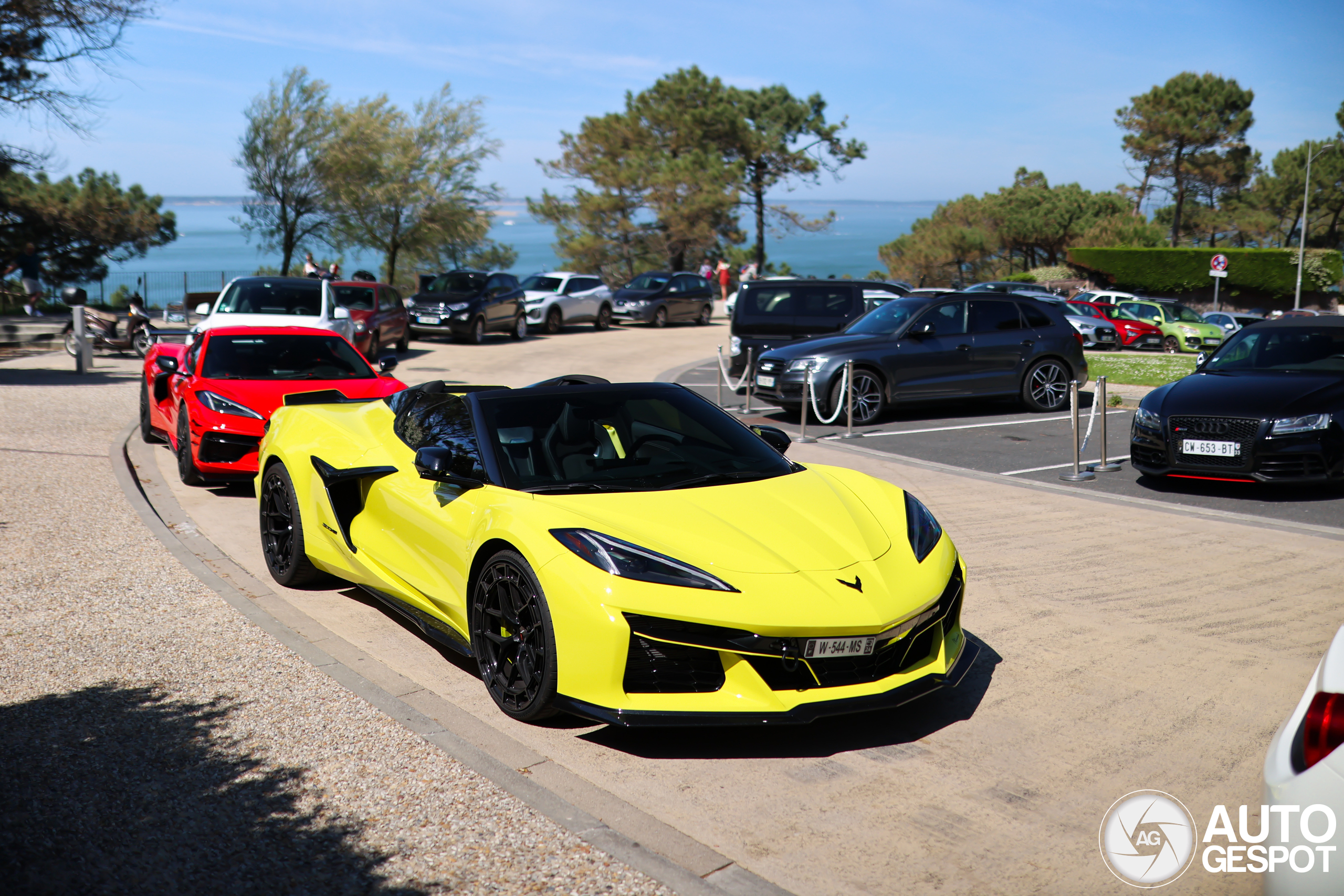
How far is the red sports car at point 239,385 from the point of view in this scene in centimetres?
924

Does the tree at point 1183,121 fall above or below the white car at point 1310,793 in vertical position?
above

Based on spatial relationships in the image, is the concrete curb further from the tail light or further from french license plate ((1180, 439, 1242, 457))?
french license plate ((1180, 439, 1242, 457))

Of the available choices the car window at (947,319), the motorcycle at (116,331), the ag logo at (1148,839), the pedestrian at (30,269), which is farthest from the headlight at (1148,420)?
the pedestrian at (30,269)

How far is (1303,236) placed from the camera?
145ft

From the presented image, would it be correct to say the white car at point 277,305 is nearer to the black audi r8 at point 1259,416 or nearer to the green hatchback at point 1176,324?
the black audi r8 at point 1259,416

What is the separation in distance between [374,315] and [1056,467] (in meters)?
15.0

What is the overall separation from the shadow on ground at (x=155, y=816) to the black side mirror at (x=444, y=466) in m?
1.33

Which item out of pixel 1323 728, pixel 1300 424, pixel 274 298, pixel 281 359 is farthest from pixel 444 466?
pixel 274 298

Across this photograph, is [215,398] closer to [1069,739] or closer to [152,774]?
[152,774]

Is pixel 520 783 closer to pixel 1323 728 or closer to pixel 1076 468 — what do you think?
pixel 1323 728

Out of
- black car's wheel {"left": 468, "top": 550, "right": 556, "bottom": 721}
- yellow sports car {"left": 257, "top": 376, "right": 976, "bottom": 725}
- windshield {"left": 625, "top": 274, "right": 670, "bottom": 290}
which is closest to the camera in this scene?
yellow sports car {"left": 257, "top": 376, "right": 976, "bottom": 725}

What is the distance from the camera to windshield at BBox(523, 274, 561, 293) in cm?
3002

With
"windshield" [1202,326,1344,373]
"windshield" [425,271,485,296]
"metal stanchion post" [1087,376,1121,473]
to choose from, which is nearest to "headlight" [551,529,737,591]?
"metal stanchion post" [1087,376,1121,473]

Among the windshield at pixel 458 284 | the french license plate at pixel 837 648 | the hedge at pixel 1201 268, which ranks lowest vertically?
the french license plate at pixel 837 648
